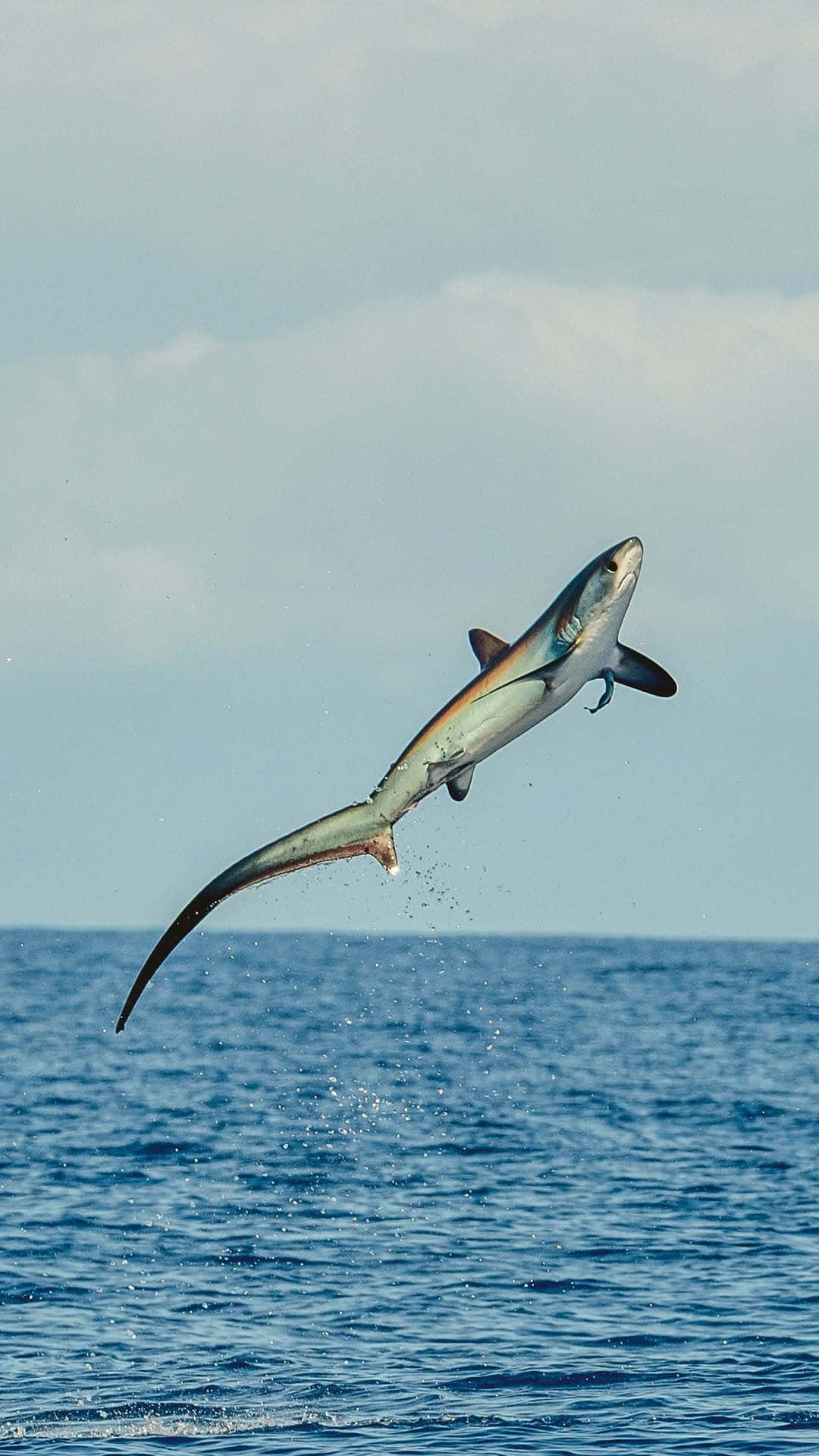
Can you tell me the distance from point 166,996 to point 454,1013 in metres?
24.6

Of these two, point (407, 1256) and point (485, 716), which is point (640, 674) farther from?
point (407, 1256)

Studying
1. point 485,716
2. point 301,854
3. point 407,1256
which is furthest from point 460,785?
point 407,1256

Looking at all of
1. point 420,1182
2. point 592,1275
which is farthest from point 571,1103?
point 592,1275

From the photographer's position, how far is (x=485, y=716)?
1695 centimetres

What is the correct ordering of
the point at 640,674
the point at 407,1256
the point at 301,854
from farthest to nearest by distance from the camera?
1. the point at 407,1256
2. the point at 640,674
3. the point at 301,854

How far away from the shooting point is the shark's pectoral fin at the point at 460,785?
17.7 metres

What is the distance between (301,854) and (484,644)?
2.66 meters

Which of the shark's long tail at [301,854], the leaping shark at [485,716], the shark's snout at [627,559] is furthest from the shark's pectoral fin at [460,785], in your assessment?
the shark's snout at [627,559]

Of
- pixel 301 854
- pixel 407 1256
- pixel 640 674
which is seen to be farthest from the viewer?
pixel 407 1256

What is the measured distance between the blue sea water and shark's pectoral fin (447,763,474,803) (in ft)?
50.7

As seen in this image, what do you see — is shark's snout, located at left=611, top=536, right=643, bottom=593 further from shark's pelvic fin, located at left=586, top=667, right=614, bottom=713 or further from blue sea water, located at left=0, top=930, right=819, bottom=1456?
blue sea water, located at left=0, top=930, right=819, bottom=1456

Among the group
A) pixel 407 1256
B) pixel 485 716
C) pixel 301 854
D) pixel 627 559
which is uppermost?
pixel 627 559

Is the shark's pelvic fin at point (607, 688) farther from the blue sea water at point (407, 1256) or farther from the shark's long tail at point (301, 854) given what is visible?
the blue sea water at point (407, 1256)

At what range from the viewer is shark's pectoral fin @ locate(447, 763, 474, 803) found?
1766cm
